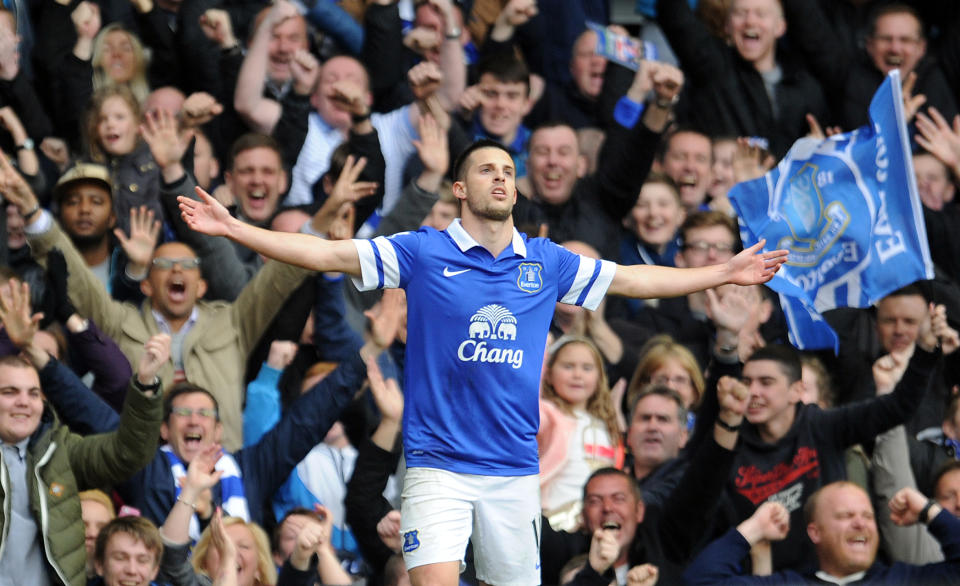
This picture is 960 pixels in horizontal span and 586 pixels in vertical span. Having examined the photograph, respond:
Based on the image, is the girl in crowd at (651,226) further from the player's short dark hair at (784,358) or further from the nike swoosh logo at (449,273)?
the nike swoosh logo at (449,273)

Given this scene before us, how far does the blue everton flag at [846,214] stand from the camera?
30.7ft

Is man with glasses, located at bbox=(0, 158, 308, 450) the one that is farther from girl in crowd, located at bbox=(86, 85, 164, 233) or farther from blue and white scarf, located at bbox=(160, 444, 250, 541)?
girl in crowd, located at bbox=(86, 85, 164, 233)

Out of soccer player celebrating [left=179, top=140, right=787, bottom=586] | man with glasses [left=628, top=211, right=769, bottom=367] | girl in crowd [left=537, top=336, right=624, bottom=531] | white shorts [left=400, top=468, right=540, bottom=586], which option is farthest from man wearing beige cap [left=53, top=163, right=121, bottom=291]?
white shorts [left=400, top=468, right=540, bottom=586]

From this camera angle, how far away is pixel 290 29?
11.3 m

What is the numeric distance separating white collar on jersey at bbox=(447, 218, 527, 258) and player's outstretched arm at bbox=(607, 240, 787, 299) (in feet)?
1.42

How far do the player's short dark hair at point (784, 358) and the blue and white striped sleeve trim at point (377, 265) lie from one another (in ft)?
9.29

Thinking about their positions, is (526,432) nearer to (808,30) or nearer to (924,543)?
(924,543)

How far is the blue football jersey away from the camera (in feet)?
22.2

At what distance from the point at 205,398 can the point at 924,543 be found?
12.4 feet

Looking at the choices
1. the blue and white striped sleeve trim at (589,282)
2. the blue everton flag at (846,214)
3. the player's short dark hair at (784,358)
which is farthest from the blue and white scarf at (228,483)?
the blue everton flag at (846,214)

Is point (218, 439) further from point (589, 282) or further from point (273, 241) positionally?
point (589, 282)

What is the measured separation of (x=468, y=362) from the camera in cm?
677

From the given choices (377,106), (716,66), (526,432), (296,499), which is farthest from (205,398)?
(716,66)

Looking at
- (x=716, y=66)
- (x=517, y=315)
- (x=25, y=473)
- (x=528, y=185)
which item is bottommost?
(x=25, y=473)
